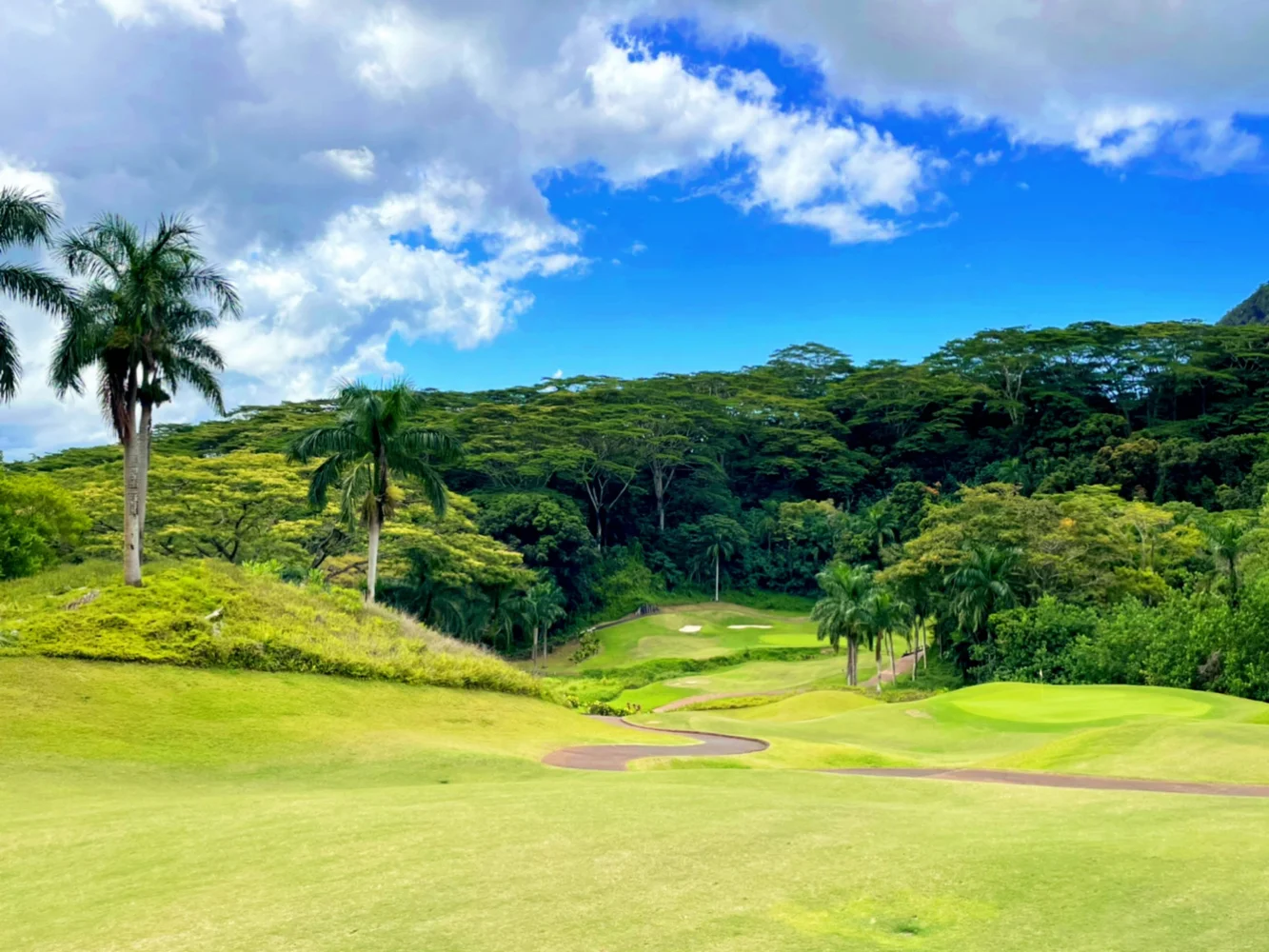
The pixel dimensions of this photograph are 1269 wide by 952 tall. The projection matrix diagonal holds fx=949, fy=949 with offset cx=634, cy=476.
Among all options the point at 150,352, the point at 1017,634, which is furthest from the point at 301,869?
the point at 1017,634

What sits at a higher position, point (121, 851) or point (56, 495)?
point (56, 495)

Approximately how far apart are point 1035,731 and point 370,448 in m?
22.8

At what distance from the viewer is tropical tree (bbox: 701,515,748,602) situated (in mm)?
76750

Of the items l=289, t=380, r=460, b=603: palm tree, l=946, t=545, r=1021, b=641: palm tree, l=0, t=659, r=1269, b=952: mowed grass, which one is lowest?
l=0, t=659, r=1269, b=952: mowed grass

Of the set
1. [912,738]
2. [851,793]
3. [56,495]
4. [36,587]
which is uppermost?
[56,495]

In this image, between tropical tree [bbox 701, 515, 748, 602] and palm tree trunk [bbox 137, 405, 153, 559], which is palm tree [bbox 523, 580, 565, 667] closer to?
tropical tree [bbox 701, 515, 748, 602]

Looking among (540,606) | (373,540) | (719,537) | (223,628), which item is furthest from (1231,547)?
(719,537)

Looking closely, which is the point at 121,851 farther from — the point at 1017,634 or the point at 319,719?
the point at 1017,634

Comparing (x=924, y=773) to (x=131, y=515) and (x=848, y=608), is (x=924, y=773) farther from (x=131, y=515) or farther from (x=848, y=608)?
(x=848, y=608)

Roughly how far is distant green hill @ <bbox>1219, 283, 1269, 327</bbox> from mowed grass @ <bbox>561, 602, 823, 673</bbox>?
273 ft

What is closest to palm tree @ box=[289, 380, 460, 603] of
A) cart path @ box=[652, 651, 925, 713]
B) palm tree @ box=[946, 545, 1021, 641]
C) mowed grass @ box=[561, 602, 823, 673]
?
cart path @ box=[652, 651, 925, 713]

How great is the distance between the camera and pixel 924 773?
798 inches

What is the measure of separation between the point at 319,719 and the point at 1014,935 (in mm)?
16505

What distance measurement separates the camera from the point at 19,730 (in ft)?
55.7
